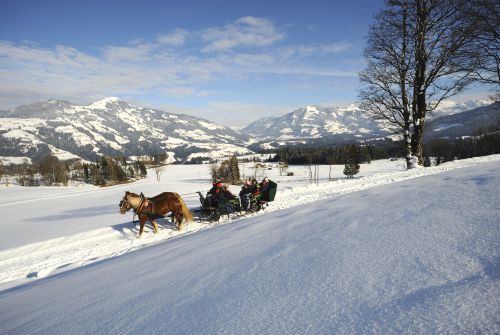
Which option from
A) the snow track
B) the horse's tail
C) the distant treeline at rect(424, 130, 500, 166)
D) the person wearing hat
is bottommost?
the snow track

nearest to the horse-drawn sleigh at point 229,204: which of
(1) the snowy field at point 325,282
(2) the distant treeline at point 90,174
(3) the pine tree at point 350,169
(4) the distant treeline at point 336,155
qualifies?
(1) the snowy field at point 325,282

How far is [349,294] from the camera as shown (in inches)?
84.9

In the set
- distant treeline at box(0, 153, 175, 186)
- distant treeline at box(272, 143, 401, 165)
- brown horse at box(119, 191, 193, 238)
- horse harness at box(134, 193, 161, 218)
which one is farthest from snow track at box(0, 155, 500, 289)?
distant treeline at box(272, 143, 401, 165)

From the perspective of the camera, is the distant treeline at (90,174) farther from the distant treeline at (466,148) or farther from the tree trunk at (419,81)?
the distant treeline at (466,148)

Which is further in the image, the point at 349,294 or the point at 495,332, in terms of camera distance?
the point at 349,294

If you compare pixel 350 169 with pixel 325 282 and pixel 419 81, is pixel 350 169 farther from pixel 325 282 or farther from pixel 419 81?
pixel 325 282

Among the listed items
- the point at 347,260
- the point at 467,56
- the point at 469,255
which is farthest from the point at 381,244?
the point at 467,56

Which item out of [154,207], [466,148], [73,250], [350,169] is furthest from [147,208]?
[466,148]

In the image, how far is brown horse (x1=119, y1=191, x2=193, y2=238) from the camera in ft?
33.0

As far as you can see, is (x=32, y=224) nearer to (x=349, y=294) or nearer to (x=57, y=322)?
(x=57, y=322)

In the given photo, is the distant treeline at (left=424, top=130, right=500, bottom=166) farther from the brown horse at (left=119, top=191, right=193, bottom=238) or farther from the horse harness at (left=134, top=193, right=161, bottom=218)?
the horse harness at (left=134, top=193, right=161, bottom=218)

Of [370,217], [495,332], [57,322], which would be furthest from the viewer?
[370,217]

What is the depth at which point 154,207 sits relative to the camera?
1029 cm

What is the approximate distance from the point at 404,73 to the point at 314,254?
49.5ft
